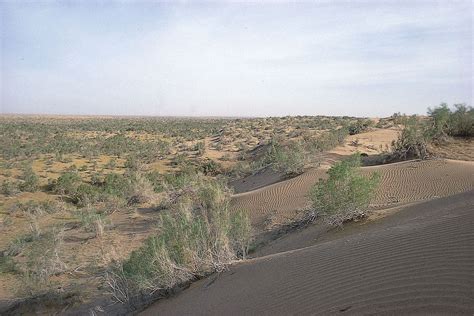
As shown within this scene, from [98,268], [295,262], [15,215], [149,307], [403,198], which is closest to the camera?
[295,262]

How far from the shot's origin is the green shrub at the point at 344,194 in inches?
338

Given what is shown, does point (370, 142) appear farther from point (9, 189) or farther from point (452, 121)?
point (9, 189)

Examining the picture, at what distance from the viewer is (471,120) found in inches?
717

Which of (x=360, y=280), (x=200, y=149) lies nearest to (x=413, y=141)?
(x=360, y=280)

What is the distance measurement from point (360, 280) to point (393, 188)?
9398mm

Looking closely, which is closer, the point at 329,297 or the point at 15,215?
the point at 329,297

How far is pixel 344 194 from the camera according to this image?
8805 mm

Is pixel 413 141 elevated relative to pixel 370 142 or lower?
elevated

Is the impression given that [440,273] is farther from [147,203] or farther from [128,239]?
[147,203]

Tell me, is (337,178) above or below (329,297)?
above

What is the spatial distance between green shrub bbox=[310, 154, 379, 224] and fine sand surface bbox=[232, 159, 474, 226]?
7.96ft

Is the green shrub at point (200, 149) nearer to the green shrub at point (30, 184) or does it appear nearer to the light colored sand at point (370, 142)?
the light colored sand at point (370, 142)

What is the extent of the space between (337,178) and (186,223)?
3.77 meters

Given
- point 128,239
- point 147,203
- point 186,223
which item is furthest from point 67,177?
point 186,223
